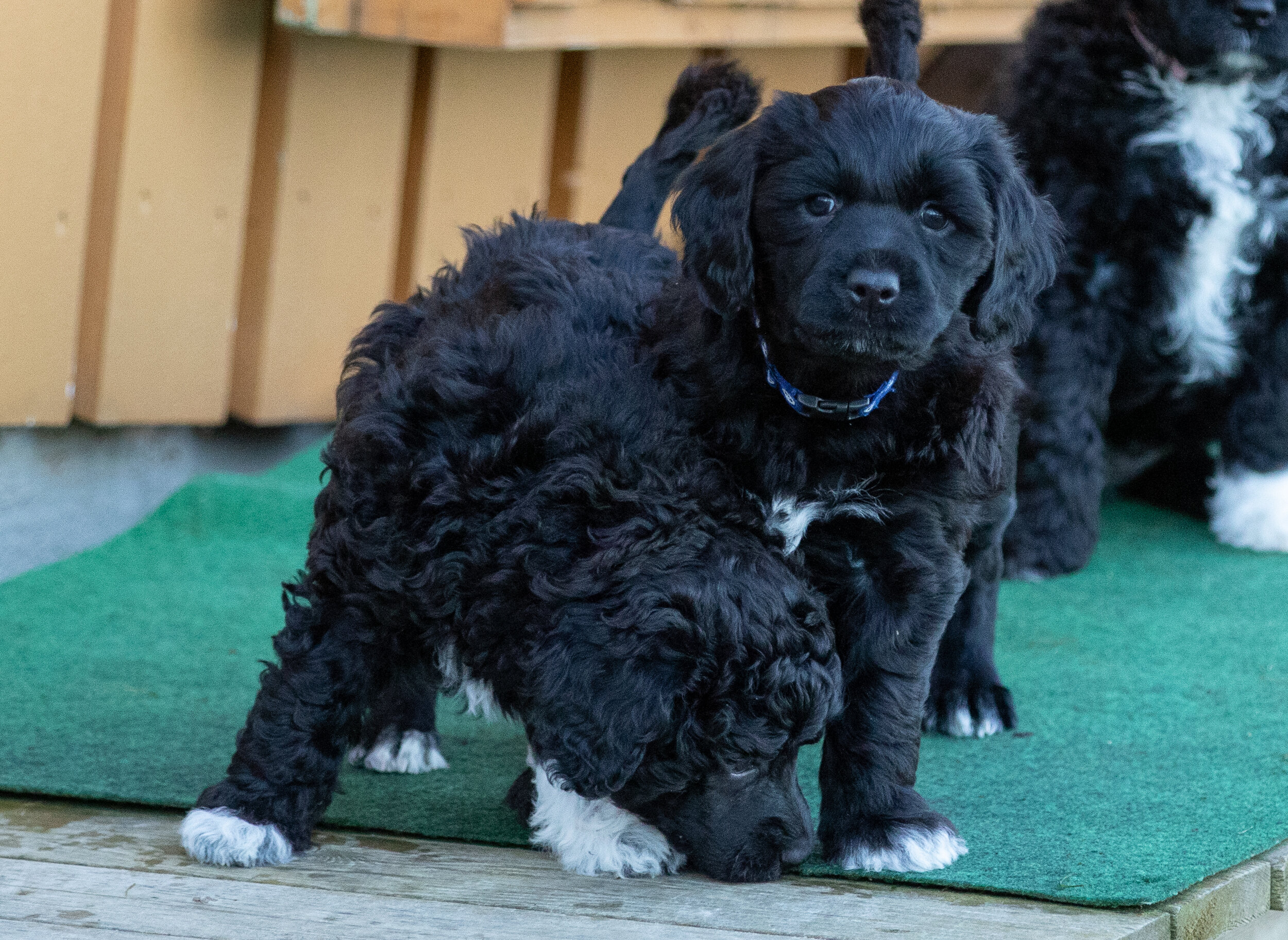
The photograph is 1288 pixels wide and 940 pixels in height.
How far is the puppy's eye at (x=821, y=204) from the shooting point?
2.26 m

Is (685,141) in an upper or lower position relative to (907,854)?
upper

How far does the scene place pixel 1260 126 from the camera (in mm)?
3889

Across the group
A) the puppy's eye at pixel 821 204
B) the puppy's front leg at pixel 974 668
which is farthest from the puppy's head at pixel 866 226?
the puppy's front leg at pixel 974 668

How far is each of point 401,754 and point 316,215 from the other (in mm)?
2102

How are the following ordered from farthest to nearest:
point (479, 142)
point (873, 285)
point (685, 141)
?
point (479, 142)
point (685, 141)
point (873, 285)

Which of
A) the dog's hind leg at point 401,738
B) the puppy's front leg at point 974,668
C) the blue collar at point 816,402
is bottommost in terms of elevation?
the dog's hind leg at point 401,738

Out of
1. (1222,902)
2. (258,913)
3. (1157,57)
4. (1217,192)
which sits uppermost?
(1157,57)

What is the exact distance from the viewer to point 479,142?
4723mm

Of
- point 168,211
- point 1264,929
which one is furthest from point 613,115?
point 1264,929

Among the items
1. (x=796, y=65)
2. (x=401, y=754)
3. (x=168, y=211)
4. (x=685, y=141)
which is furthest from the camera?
(x=796, y=65)

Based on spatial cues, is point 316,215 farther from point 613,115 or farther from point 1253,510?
point 1253,510

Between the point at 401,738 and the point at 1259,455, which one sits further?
the point at 1259,455

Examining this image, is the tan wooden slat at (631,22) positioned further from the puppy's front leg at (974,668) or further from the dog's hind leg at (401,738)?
the dog's hind leg at (401,738)

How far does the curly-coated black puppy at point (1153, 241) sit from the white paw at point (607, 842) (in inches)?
83.1
